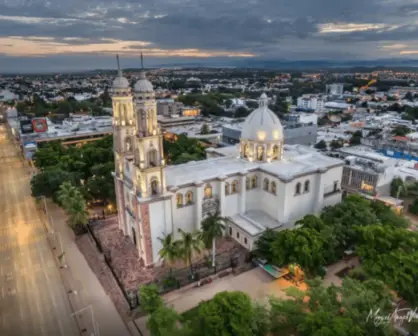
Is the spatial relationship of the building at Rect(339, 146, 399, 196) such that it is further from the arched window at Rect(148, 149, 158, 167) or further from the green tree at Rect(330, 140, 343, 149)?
the arched window at Rect(148, 149, 158, 167)

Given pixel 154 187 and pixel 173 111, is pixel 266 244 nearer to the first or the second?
pixel 154 187

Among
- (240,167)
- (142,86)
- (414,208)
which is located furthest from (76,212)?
(414,208)

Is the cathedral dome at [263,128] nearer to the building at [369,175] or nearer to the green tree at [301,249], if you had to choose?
the green tree at [301,249]

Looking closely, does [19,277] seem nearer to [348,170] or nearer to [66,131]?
[348,170]

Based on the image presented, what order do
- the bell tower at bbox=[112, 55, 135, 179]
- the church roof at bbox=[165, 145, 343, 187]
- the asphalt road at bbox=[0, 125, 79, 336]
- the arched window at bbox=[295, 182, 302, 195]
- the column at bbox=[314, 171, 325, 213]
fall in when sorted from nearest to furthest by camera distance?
1. the asphalt road at bbox=[0, 125, 79, 336]
2. the bell tower at bbox=[112, 55, 135, 179]
3. the church roof at bbox=[165, 145, 343, 187]
4. the arched window at bbox=[295, 182, 302, 195]
5. the column at bbox=[314, 171, 325, 213]

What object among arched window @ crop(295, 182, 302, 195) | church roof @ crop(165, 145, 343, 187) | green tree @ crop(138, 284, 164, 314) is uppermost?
church roof @ crop(165, 145, 343, 187)

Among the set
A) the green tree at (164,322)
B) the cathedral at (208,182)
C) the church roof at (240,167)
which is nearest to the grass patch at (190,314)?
the green tree at (164,322)

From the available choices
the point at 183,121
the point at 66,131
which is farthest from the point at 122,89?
the point at 183,121

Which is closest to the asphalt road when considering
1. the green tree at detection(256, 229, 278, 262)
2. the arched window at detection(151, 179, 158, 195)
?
the arched window at detection(151, 179, 158, 195)
